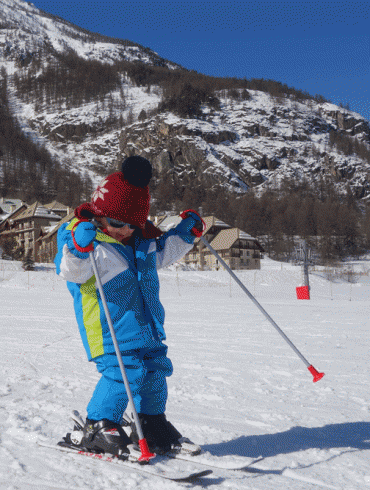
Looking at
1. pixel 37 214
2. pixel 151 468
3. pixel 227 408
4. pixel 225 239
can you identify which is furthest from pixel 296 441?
pixel 37 214

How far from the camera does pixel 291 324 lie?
8391 millimetres

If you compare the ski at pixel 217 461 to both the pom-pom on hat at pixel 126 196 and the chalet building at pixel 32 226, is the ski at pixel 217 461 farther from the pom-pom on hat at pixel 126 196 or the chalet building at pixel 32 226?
the chalet building at pixel 32 226

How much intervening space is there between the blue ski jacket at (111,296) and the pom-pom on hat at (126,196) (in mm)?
134

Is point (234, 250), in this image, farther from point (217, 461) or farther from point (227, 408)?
point (217, 461)

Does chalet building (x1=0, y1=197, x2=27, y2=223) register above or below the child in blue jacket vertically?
above

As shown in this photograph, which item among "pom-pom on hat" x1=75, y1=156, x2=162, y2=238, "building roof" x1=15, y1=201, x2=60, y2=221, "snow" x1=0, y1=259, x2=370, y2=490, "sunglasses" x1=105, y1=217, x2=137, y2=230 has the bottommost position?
"snow" x1=0, y1=259, x2=370, y2=490

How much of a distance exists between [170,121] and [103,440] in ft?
409

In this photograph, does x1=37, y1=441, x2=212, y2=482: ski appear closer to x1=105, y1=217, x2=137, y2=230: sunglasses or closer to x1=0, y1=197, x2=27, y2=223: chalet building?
x1=105, y1=217, x2=137, y2=230: sunglasses

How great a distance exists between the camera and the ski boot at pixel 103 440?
71.5 inches

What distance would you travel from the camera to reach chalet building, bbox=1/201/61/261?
48.0 metres

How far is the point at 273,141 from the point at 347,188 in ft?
93.1

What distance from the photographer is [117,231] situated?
1997 millimetres

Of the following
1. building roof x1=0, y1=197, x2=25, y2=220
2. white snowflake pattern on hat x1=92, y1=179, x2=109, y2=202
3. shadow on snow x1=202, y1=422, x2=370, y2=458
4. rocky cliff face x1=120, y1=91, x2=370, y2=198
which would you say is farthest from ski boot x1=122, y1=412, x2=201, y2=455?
rocky cliff face x1=120, y1=91, x2=370, y2=198

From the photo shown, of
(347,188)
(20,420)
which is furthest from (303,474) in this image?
(347,188)
